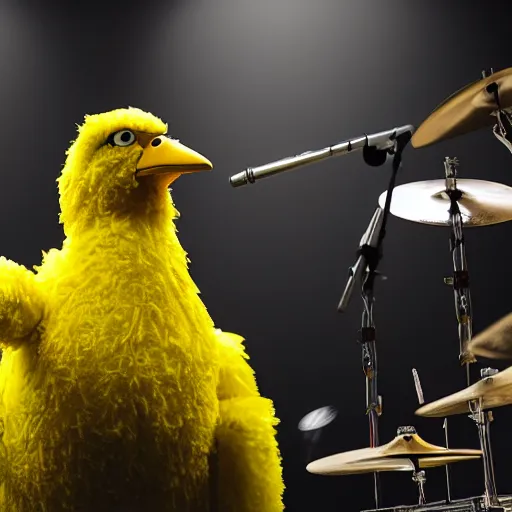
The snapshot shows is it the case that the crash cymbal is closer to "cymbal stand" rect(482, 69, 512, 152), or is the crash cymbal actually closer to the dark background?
the dark background

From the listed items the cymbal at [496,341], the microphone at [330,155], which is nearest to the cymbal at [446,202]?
the microphone at [330,155]

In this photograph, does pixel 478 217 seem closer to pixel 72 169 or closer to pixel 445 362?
pixel 445 362

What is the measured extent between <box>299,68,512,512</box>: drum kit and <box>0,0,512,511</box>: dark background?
0.09m

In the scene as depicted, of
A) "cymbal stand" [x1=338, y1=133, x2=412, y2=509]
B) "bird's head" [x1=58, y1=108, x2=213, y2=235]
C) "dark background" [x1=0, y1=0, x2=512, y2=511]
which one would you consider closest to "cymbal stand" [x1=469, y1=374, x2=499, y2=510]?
"cymbal stand" [x1=338, y1=133, x2=412, y2=509]

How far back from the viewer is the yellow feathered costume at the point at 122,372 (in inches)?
28.9

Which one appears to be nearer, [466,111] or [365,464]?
[466,111]

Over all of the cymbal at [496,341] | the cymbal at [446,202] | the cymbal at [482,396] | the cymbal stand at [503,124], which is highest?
the cymbal at [446,202]

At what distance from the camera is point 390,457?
111 centimetres

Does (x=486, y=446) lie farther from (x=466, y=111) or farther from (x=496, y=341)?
(x=466, y=111)

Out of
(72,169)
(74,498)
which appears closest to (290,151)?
(72,169)

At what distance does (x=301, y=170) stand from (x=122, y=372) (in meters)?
0.84

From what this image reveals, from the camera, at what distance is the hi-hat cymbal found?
111cm

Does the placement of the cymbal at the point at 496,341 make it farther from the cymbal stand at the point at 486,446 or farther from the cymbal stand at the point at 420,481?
the cymbal stand at the point at 420,481

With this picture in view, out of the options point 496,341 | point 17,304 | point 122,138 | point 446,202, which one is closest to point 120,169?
→ point 122,138
